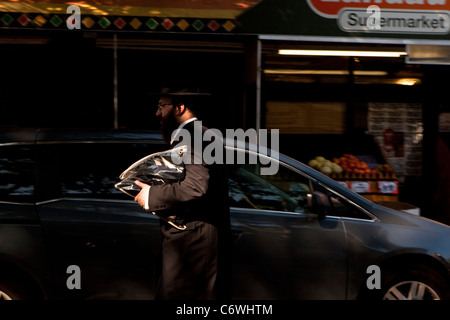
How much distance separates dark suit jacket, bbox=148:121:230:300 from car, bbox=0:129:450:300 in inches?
32.4

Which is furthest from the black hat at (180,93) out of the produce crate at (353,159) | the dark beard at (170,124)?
the produce crate at (353,159)

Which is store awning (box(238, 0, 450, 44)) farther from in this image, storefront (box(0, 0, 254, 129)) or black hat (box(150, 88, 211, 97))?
black hat (box(150, 88, 211, 97))

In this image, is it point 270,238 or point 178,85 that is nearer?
point 178,85

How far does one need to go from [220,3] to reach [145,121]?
228 cm

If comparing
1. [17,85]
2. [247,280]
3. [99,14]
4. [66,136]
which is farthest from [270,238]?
[17,85]

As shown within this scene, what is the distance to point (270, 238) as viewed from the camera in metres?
4.66

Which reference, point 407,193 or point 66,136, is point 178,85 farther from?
point 407,193

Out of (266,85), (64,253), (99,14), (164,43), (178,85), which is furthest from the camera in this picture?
(266,85)

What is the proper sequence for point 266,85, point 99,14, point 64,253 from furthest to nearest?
1. point 266,85
2. point 99,14
3. point 64,253

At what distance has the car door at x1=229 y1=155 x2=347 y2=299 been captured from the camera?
463cm

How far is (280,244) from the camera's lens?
4.68 meters

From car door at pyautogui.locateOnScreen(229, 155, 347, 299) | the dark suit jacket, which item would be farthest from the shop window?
the dark suit jacket

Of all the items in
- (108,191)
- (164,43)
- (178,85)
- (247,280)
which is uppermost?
(164,43)

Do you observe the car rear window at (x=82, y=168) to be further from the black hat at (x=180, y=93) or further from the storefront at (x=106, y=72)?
the storefront at (x=106, y=72)
